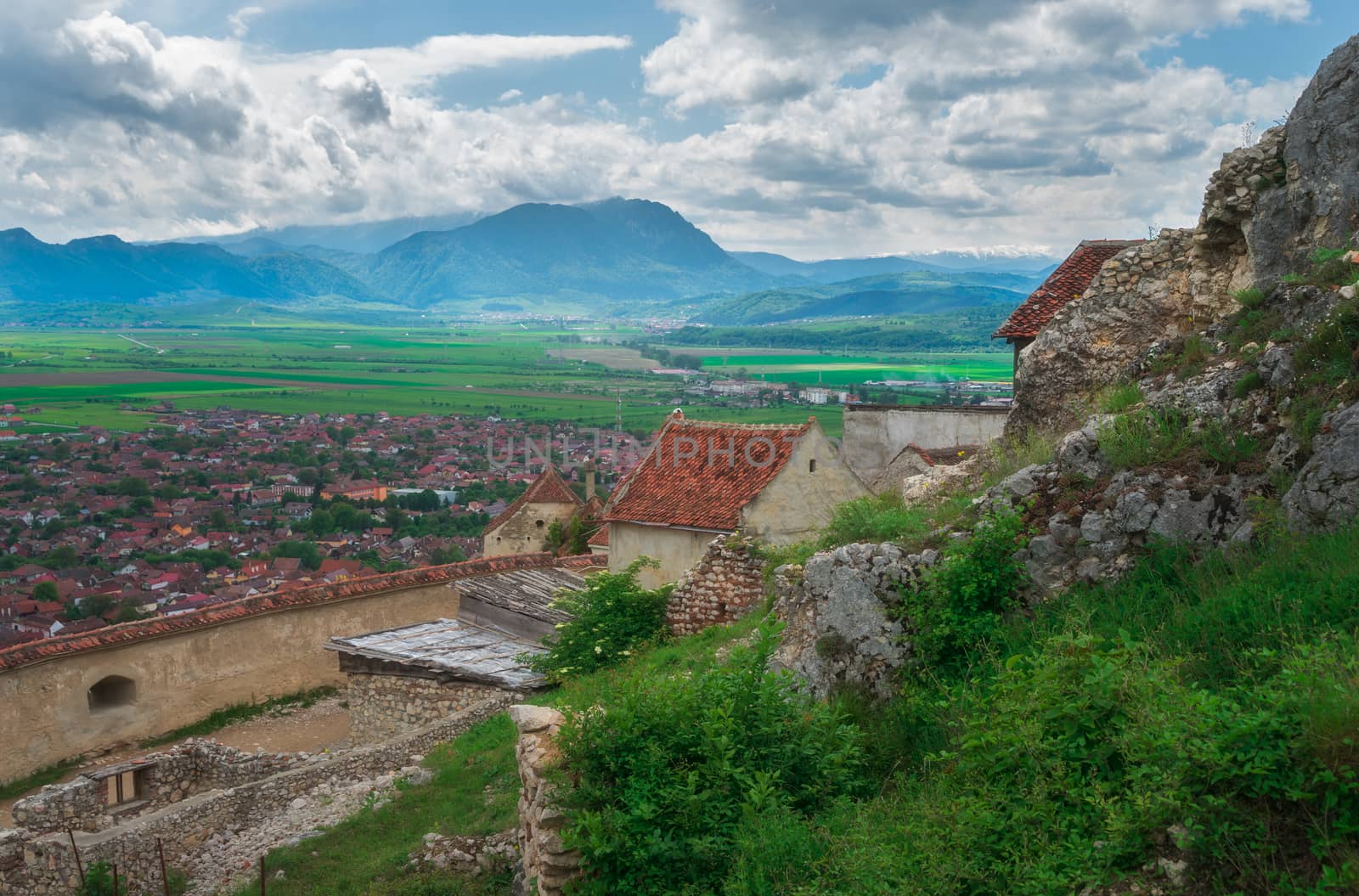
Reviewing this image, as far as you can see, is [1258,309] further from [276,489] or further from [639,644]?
[276,489]

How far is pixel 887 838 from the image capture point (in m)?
6.08

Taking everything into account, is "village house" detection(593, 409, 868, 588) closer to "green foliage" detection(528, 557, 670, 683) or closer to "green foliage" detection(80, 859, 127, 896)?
"green foliage" detection(528, 557, 670, 683)

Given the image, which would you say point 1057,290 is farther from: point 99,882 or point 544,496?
point 99,882

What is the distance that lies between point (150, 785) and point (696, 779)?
39.9 ft

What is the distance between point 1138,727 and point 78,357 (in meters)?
182

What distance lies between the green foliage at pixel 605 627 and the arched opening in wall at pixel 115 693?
27.7ft

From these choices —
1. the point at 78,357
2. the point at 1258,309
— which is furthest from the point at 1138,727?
the point at 78,357

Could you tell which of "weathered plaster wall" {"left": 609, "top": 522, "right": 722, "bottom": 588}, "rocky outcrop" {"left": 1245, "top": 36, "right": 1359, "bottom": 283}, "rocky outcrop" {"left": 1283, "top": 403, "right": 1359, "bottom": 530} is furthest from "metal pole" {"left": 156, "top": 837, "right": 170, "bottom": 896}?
"rocky outcrop" {"left": 1245, "top": 36, "right": 1359, "bottom": 283}

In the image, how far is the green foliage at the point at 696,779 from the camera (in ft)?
21.9

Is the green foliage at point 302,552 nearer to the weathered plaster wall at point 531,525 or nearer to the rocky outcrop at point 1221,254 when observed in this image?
the weathered plaster wall at point 531,525

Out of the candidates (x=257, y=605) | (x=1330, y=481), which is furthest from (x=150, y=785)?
(x=1330, y=481)

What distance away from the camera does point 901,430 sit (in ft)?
87.4

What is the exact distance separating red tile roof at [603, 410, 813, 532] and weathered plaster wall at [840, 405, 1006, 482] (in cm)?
490

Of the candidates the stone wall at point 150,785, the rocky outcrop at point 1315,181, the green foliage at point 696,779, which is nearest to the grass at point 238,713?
the stone wall at point 150,785
